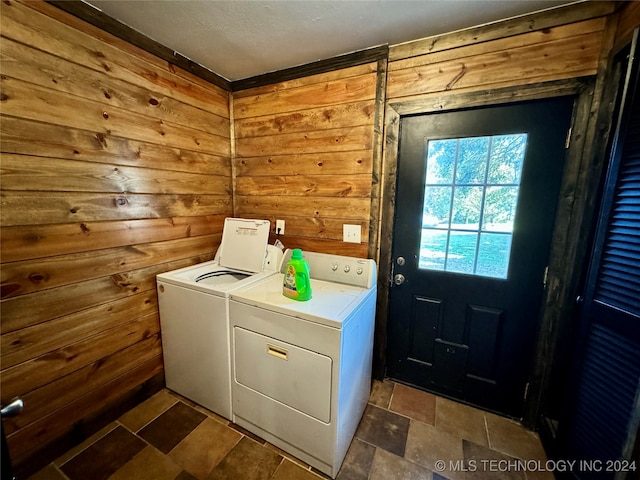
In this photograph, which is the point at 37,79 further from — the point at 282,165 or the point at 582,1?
the point at 582,1

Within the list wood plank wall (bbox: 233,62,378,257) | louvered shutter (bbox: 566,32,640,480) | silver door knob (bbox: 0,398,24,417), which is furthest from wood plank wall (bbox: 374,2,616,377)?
silver door knob (bbox: 0,398,24,417)

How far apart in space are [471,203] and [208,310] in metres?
1.70

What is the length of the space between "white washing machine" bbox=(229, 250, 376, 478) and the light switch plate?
0.32 metres

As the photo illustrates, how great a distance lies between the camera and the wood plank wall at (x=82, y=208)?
1.13 m

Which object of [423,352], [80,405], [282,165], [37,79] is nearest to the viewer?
[37,79]

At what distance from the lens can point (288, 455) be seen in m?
1.37

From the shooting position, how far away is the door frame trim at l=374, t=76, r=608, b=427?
1247 mm

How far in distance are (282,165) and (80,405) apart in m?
1.91

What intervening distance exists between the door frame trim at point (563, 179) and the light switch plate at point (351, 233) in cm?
36

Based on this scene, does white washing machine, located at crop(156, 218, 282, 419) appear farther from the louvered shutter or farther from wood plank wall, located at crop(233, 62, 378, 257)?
the louvered shutter

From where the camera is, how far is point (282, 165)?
197 centimetres

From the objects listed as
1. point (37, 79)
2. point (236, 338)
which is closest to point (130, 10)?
point (37, 79)

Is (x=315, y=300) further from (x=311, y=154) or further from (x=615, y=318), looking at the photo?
(x=615, y=318)

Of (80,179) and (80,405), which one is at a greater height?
(80,179)
